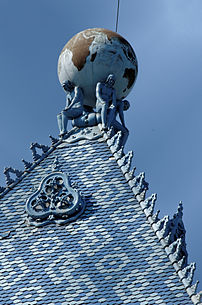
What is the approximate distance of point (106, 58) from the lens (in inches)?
1853

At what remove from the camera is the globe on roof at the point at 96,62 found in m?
47.1

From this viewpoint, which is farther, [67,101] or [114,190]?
[67,101]

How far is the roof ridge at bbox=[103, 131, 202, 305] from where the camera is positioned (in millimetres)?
36750

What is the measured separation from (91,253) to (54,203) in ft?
9.39

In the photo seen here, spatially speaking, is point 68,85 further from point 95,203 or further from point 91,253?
point 91,253

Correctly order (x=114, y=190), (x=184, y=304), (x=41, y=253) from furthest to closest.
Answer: (x=114, y=190) < (x=41, y=253) < (x=184, y=304)

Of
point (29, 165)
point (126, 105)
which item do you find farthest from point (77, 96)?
point (29, 165)

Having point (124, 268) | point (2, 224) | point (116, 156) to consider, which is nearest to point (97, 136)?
point (116, 156)

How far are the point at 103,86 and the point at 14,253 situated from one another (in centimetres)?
919

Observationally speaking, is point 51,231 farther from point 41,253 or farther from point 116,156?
point 116,156

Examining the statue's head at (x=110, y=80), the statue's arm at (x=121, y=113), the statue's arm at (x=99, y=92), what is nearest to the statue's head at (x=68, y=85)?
the statue's arm at (x=99, y=92)

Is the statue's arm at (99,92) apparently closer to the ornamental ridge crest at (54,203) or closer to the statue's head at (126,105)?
the statue's head at (126,105)

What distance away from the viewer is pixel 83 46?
156 ft

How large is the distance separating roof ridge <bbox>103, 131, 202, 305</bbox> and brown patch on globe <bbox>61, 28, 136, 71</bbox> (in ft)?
11.0
